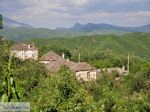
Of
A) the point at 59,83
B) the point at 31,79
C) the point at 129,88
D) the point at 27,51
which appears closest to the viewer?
the point at 59,83

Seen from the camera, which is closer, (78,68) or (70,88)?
(70,88)

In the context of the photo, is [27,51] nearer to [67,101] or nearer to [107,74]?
[107,74]

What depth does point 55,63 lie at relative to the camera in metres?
65.4

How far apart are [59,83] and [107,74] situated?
52.1m

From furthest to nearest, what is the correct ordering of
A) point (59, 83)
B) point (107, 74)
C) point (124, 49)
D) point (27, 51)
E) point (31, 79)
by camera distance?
point (124, 49) → point (27, 51) → point (107, 74) → point (31, 79) → point (59, 83)

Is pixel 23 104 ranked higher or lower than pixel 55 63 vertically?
higher

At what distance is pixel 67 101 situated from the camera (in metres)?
12.2

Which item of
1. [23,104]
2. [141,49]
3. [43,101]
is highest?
[23,104]

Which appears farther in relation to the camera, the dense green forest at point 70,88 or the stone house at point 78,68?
the stone house at point 78,68

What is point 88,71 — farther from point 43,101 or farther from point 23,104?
point 23,104

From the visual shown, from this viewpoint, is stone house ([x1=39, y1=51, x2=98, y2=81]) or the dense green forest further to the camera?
stone house ([x1=39, y1=51, x2=98, y2=81])

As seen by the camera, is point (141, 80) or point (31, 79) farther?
point (141, 80)

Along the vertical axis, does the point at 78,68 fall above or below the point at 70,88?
below

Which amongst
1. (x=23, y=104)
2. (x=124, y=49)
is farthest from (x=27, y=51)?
(x=124, y=49)
